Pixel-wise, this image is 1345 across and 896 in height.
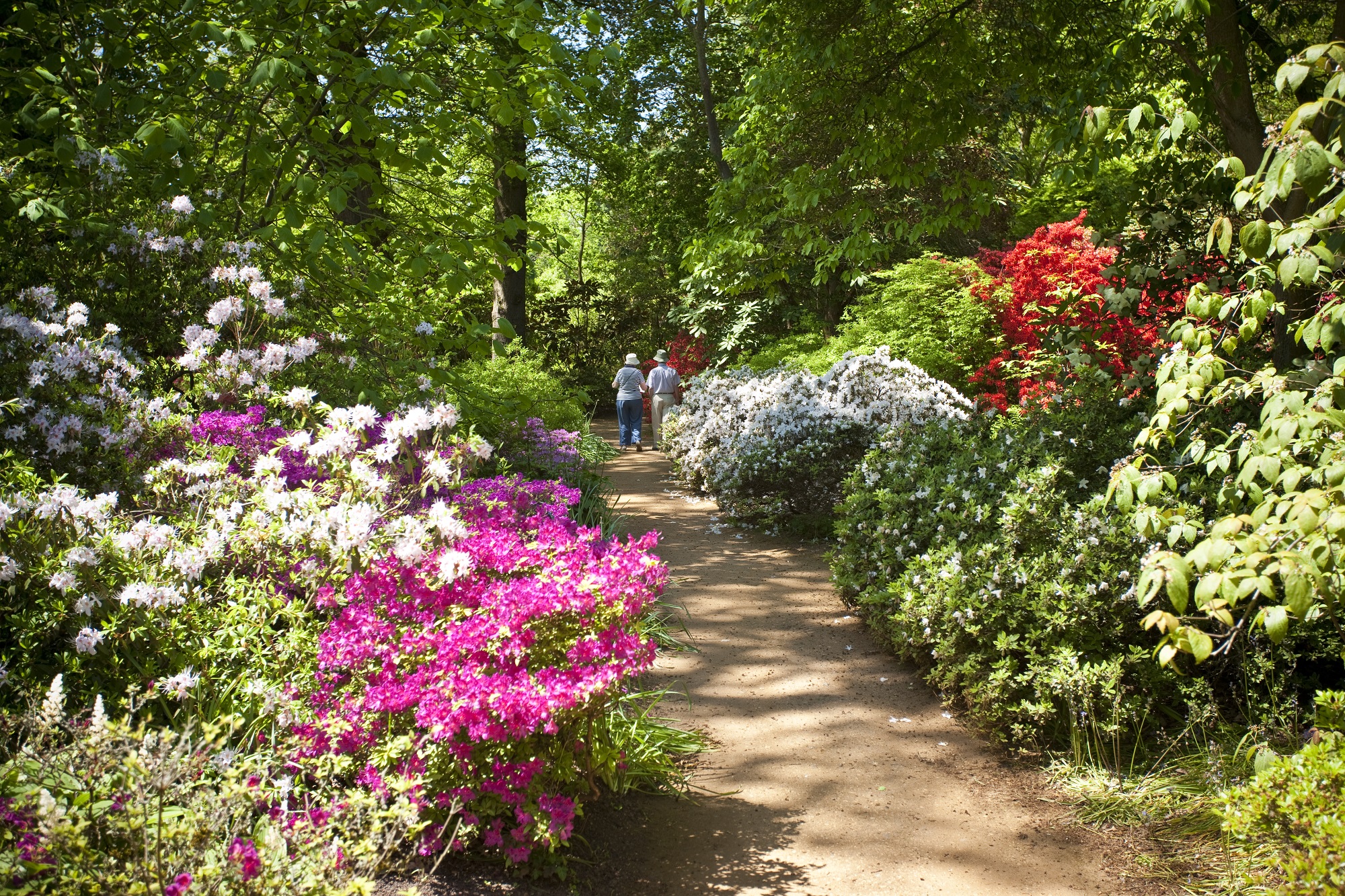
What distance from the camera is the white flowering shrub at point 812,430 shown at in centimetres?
777

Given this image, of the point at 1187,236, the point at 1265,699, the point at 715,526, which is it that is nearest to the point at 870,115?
the point at 1187,236

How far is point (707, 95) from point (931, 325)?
242 inches

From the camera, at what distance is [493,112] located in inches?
226

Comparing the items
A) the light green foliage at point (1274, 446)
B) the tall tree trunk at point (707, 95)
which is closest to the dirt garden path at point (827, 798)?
the light green foliage at point (1274, 446)

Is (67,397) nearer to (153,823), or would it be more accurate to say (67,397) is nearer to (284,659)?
(284,659)

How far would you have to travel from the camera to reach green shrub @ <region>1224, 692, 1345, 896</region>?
2207 mm

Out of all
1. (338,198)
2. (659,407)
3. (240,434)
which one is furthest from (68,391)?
(659,407)

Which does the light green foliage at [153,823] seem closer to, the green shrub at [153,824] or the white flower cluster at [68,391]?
the green shrub at [153,824]

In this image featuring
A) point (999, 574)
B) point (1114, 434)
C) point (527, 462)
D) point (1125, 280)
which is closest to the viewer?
point (999, 574)

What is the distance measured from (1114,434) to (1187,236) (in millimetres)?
1584

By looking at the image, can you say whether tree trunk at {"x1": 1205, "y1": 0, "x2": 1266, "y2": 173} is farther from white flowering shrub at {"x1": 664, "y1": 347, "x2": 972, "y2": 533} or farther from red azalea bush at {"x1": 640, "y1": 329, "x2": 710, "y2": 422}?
red azalea bush at {"x1": 640, "y1": 329, "x2": 710, "y2": 422}

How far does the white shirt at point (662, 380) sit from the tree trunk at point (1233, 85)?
10.1 metres

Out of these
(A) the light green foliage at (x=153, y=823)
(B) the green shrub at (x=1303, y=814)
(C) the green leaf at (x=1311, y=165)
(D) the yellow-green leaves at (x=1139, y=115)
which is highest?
(D) the yellow-green leaves at (x=1139, y=115)

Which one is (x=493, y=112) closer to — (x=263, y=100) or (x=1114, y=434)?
(x=263, y=100)
